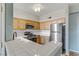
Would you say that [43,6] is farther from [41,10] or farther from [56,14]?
[56,14]

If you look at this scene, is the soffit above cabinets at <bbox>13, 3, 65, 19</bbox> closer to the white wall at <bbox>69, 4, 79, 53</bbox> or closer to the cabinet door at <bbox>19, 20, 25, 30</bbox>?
the cabinet door at <bbox>19, 20, 25, 30</bbox>

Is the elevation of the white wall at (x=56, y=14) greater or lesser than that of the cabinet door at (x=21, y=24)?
greater

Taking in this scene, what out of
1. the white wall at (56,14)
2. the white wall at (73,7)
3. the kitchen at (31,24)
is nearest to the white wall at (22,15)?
the kitchen at (31,24)

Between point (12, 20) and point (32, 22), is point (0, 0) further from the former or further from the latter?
point (32, 22)

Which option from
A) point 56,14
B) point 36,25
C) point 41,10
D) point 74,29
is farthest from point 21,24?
point 74,29

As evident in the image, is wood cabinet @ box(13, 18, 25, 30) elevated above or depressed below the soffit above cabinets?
below

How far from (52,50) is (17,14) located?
0.57 meters

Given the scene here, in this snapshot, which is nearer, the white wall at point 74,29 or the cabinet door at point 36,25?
the cabinet door at point 36,25

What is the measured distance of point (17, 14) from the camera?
1.09 meters

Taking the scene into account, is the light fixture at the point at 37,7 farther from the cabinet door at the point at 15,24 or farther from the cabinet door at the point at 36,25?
the cabinet door at the point at 15,24

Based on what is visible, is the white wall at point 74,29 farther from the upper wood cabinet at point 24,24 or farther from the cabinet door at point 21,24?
the cabinet door at point 21,24

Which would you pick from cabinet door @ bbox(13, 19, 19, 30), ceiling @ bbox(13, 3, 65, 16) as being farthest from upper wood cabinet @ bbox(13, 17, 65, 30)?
ceiling @ bbox(13, 3, 65, 16)

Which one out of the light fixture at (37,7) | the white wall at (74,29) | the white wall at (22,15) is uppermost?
the light fixture at (37,7)

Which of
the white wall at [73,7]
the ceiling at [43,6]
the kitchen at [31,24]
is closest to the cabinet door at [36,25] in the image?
the kitchen at [31,24]
